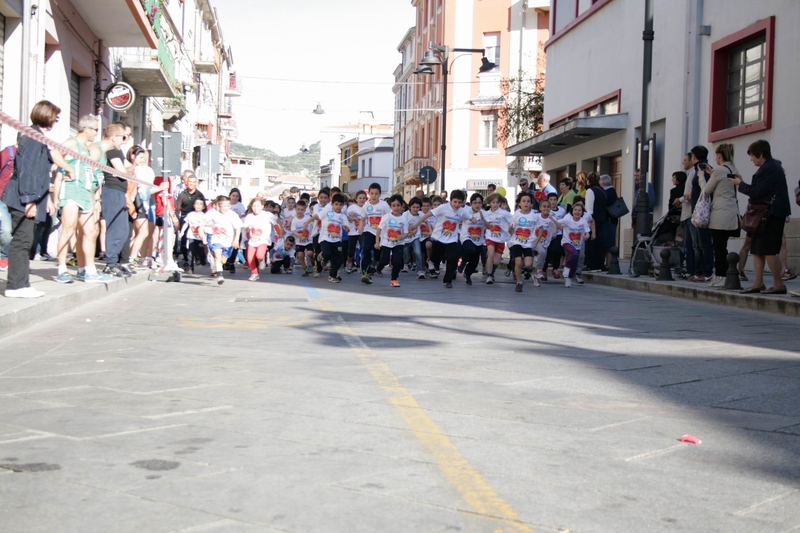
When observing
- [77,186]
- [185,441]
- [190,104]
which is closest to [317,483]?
[185,441]

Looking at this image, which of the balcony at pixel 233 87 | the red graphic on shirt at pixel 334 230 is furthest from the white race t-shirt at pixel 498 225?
the balcony at pixel 233 87

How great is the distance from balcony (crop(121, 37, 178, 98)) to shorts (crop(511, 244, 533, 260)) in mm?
14639

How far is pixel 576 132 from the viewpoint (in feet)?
79.1

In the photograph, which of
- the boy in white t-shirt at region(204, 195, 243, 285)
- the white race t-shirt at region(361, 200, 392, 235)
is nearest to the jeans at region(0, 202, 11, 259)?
the boy in white t-shirt at region(204, 195, 243, 285)

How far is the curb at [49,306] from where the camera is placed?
780cm

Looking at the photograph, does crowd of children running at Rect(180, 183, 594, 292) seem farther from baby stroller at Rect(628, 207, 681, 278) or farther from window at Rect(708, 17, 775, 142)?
window at Rect(708, 17, 775, 142)

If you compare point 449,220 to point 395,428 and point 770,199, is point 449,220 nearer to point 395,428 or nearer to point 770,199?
point 770,199

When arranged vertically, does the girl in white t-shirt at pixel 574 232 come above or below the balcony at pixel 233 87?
below

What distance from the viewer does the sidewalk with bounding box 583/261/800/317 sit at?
1073 cm

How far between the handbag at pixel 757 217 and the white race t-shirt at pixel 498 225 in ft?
18.0

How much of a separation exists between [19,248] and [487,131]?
138 ft

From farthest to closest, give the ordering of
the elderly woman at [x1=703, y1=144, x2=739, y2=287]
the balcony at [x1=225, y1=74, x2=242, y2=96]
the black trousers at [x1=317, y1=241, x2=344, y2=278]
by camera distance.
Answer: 1. the balcony at [x1=225, y1=74, x2=242, y2=96]
2. the black trousers at [x1=317, y1=241, x2=344, y2=278]
3. the elderly woman at [x1=703, y1=144, x2=739, y2=287]

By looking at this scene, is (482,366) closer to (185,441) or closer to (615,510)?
(185,441)

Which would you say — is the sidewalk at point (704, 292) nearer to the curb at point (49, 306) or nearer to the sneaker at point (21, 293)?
the curb at point (49, 306)
